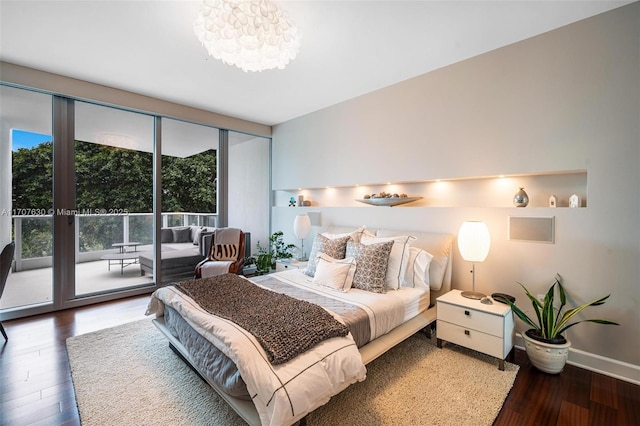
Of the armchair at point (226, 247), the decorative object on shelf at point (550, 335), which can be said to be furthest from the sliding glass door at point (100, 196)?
the decorative object on shelf at point (550, 335)

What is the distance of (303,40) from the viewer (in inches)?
104

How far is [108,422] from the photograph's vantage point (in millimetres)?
1731

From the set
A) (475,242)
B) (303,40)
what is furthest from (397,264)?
(303,40)

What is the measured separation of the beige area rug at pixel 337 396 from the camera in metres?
1.78

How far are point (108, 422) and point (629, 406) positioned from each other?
133 inches

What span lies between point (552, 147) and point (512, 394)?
6.69ft

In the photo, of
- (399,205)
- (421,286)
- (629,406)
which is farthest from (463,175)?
(629,406)

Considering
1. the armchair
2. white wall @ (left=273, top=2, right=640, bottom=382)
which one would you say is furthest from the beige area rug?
the armchair

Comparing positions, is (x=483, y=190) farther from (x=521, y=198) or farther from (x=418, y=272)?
(x=418, y=272)

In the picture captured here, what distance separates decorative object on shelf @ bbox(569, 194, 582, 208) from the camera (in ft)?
7.98

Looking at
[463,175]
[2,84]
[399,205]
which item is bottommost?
[399,205]

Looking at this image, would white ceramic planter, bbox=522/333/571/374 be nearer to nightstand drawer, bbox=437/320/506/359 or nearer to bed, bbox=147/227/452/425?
nightstand drawer, bbox=437/320/506/359

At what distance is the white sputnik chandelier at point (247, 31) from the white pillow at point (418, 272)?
7.35ft

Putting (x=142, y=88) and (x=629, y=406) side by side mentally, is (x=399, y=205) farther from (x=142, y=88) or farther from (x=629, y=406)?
(x=142, y=88)
